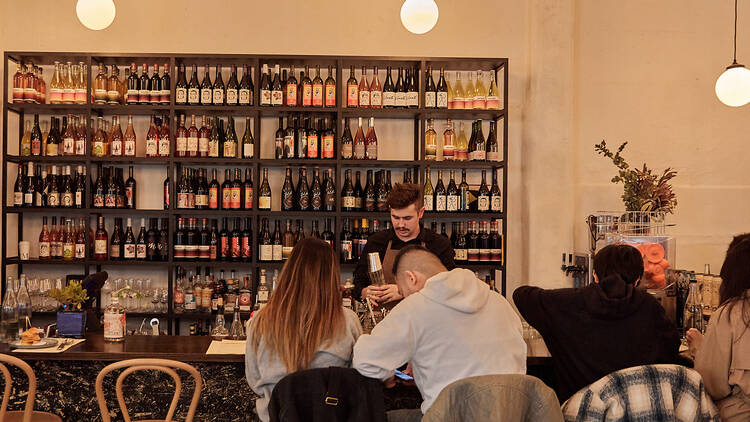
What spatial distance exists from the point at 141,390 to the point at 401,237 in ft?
5.35

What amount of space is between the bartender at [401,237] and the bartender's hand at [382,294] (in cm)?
51

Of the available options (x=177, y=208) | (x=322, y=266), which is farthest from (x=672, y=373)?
(x=177, y=208)

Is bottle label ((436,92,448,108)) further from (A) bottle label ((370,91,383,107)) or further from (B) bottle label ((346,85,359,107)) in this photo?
(B) bottle label ((346,85,359,107))

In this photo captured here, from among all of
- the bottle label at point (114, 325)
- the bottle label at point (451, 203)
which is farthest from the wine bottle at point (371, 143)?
the bottle label at point (114, 325)

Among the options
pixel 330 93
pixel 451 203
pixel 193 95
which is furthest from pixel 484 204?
pixel 193 95

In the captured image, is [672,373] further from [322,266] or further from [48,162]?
[48,162]

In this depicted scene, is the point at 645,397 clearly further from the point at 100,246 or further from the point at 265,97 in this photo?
the point at 100,246

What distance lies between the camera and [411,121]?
4938 millimetres

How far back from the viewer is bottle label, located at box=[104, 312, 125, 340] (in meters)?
3.02

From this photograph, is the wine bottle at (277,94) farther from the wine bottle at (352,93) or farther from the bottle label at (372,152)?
the bottle label at (372,152)

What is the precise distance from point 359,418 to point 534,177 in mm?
3123

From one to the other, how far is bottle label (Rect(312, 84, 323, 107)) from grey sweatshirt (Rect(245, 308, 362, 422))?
2.47m

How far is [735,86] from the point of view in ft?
13.5

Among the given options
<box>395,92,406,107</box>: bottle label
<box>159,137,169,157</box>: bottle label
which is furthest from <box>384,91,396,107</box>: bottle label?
<box>159,137,169,157</box>: bottle label
